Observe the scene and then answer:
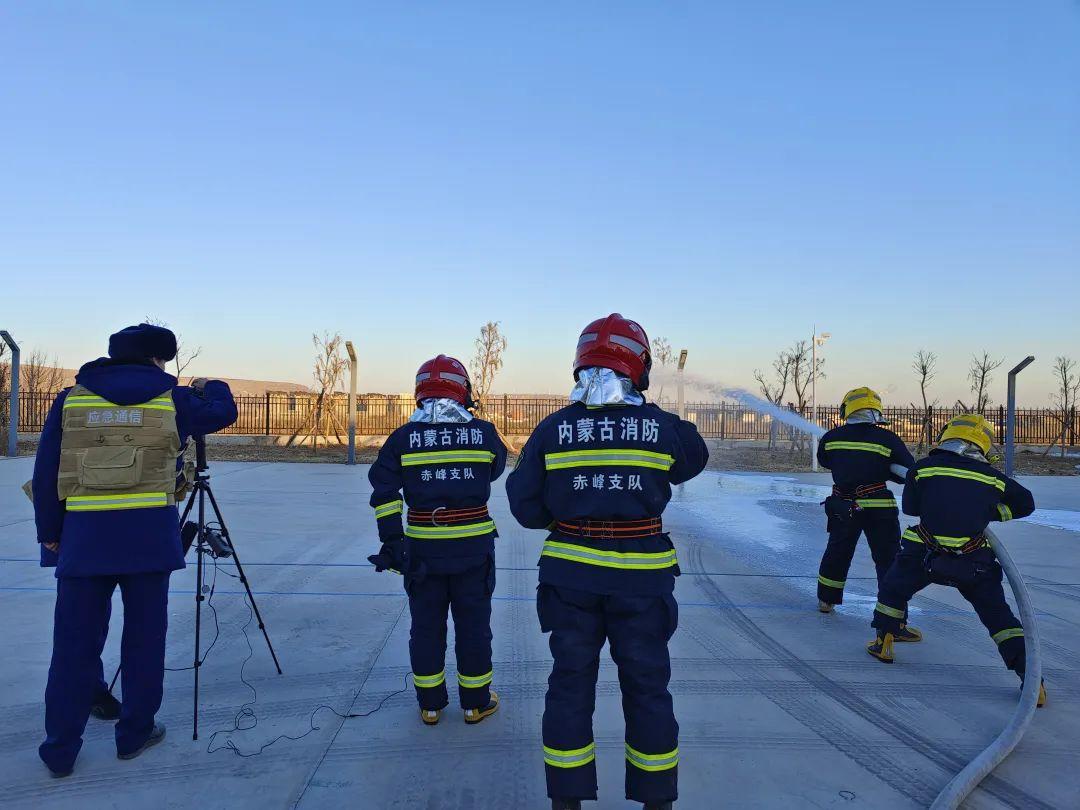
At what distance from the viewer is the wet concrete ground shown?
2.63 metres

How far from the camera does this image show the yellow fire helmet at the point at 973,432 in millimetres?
3848

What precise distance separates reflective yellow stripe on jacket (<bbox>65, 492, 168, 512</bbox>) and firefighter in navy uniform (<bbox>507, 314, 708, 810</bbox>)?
155 centimetres

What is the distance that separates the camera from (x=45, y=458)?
9.04 feet

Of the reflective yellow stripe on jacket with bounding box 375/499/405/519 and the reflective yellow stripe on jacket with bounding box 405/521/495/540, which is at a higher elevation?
the reflective yellow stripe on jacket with bounding box 375/499/405/519

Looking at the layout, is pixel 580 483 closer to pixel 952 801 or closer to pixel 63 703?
pixel 952 801

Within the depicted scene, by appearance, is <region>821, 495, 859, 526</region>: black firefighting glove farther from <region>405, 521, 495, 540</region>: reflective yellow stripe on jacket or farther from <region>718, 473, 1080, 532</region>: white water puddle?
<region>718, 473, 1080, 532</region>: white water puddle

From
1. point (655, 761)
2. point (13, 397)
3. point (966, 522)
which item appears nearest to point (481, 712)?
point (655, 761)

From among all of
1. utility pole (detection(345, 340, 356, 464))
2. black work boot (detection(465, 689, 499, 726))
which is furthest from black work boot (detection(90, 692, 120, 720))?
utility pole (detection(345, 340, 356, 464))

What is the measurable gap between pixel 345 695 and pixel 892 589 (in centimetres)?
323

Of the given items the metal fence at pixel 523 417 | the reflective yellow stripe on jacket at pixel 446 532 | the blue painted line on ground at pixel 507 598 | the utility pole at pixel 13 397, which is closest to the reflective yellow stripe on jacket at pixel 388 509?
the reflective yellow stripe on jacket at pixel 446 532

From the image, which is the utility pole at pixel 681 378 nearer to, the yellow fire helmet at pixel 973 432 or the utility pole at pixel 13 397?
the yellow fire helmet at pixel 973 432

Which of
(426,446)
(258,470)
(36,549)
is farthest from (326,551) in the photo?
(258,470)

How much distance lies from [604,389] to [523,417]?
21282mm

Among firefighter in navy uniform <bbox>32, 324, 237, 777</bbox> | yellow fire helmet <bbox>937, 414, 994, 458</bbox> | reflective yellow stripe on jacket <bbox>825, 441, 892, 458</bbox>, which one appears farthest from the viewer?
reflective yellow stripe on jacket <bbox>825, 441, 892, 458</bbox>
